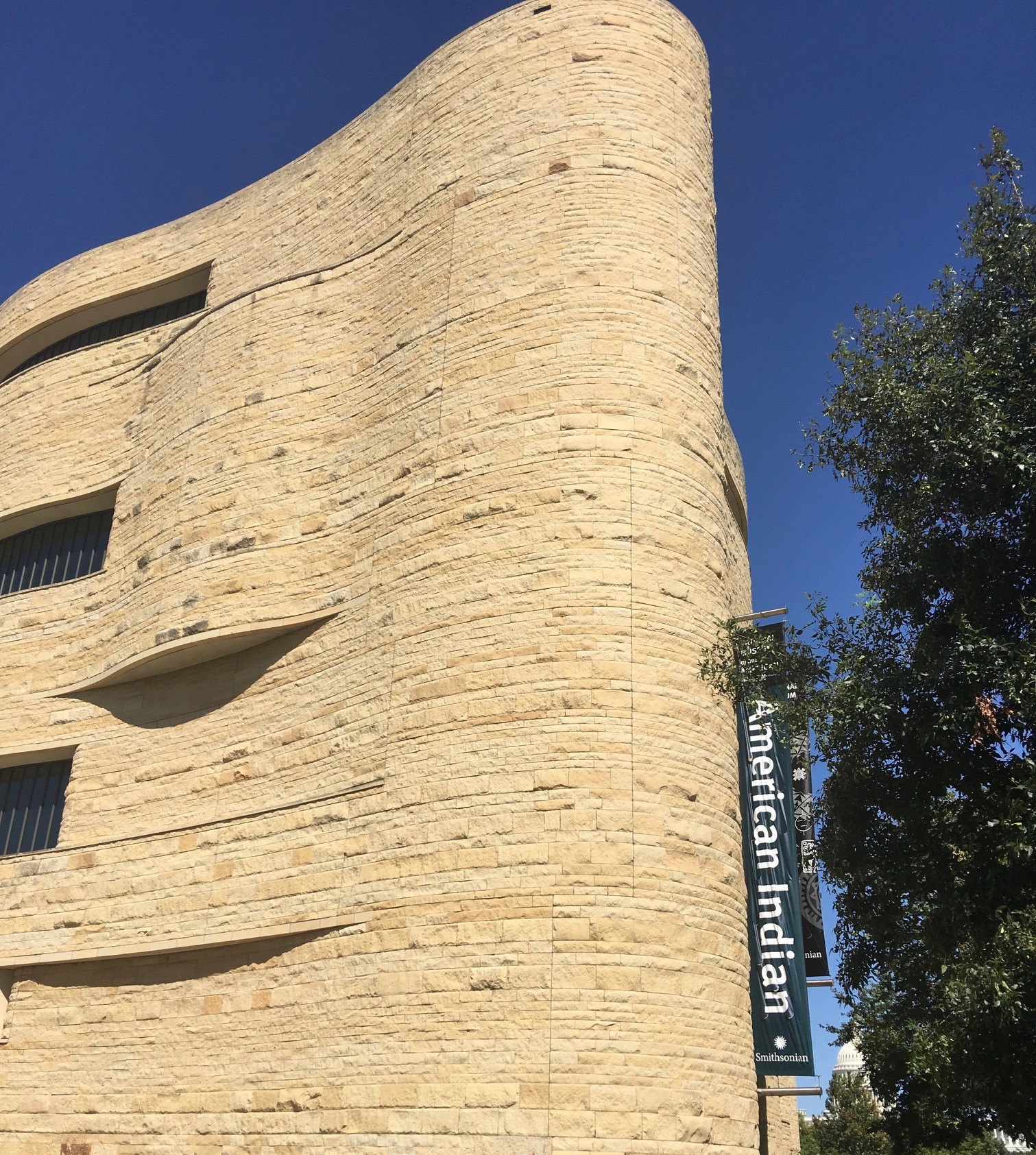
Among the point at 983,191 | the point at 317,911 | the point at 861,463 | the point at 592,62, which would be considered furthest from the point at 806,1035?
the point at 592,62

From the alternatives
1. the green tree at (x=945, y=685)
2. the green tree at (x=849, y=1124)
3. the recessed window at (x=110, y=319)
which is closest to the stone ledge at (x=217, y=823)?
the green tree at (x=945, y=685)

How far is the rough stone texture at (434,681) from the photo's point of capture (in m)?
10.6

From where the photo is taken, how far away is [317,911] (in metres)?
12.1

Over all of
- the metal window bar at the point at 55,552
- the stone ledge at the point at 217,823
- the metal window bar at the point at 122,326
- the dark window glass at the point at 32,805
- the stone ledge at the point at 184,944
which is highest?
the metal window bar at the point at 122,326

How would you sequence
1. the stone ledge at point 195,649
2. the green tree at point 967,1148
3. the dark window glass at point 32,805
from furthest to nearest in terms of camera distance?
the green tree at point 967,1148, the dark window glass at point 32,805, the stone ledge at point 195,649

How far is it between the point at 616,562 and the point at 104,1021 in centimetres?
876

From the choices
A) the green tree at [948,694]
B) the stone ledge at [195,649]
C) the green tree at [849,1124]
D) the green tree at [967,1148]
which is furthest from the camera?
the green tree at [849,1124]

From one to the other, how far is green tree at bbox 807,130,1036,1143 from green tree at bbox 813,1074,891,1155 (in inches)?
877

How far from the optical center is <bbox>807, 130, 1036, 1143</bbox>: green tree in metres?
9.18

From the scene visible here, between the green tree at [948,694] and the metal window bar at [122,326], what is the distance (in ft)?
48.0

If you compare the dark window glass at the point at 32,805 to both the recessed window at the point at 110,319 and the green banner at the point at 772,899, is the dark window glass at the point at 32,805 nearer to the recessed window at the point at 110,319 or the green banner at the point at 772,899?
the recessed window at the point at 110,319

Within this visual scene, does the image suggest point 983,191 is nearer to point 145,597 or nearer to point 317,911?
point 317,911

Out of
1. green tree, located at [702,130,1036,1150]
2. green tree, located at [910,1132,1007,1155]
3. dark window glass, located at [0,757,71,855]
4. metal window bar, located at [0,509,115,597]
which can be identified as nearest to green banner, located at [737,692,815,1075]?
green tree, located at [702,130,1036,1150]

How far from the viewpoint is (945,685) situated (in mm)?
10242
